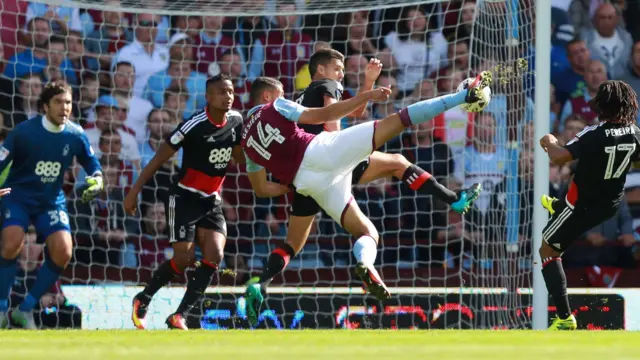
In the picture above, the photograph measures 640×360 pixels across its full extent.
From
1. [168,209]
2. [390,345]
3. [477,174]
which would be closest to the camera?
[390,345]

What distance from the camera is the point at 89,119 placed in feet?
38.7

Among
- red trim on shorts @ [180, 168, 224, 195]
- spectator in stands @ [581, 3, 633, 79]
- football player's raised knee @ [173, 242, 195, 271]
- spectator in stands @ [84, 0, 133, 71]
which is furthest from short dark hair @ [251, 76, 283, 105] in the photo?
spectator in stands @ [581, 3, 633, 79]

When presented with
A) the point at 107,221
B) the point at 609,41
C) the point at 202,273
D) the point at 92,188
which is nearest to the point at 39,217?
the point at 92,188

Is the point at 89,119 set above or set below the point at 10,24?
below

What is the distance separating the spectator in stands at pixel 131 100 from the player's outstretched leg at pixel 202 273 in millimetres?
3052

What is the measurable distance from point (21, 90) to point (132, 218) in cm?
170

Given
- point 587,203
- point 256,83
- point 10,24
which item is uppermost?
point 10,24

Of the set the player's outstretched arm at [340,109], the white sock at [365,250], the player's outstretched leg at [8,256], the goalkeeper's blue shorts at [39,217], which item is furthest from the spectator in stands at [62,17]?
the white sock at [365,250]

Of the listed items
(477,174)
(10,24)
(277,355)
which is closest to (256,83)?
(477,174)

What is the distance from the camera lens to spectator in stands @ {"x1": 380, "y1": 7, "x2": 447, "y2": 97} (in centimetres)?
1195

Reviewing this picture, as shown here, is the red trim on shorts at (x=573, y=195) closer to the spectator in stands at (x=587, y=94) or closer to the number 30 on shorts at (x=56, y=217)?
the spectator in stands at (x=587, y=94)

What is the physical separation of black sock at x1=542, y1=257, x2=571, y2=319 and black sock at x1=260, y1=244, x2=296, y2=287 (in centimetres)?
181

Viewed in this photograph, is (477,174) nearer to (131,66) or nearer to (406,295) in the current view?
(406,295)

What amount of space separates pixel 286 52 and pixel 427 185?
4.76m
